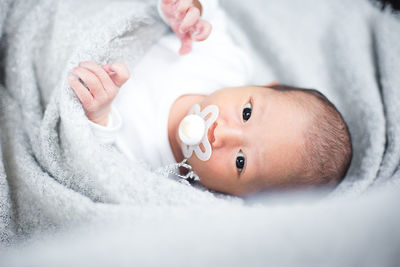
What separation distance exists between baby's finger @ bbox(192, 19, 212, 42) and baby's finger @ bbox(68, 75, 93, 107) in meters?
0.35

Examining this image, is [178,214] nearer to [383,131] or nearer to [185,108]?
[185,108]

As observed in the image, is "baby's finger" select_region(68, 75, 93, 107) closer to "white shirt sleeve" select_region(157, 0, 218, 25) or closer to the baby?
the baby

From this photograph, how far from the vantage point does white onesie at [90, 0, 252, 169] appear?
966mm

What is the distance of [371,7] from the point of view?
121cm

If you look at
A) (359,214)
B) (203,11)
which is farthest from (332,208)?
(203,11)

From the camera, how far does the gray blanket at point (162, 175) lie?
0.49 m

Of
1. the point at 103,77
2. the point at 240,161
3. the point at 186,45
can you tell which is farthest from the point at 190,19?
the point at 240,161

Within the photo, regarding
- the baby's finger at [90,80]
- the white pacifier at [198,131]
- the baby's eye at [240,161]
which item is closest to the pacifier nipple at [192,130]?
the white pacifier at [198,131]

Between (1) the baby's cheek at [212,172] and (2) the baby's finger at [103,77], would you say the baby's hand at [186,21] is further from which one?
(1) the baby's cheek at [212,172]

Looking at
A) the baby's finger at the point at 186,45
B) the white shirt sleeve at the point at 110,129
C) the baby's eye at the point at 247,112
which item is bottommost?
the white shirt sleeve at the point at 110,129

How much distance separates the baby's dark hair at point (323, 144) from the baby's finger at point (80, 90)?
52 centimetres

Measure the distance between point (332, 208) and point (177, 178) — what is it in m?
0.51

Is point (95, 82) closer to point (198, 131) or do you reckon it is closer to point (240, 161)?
point (198, 131)

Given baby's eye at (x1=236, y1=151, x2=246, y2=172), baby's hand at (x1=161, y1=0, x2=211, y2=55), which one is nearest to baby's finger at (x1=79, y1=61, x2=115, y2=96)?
baby's hand at (x1=161, y1=0, x2=211, y2=55)
